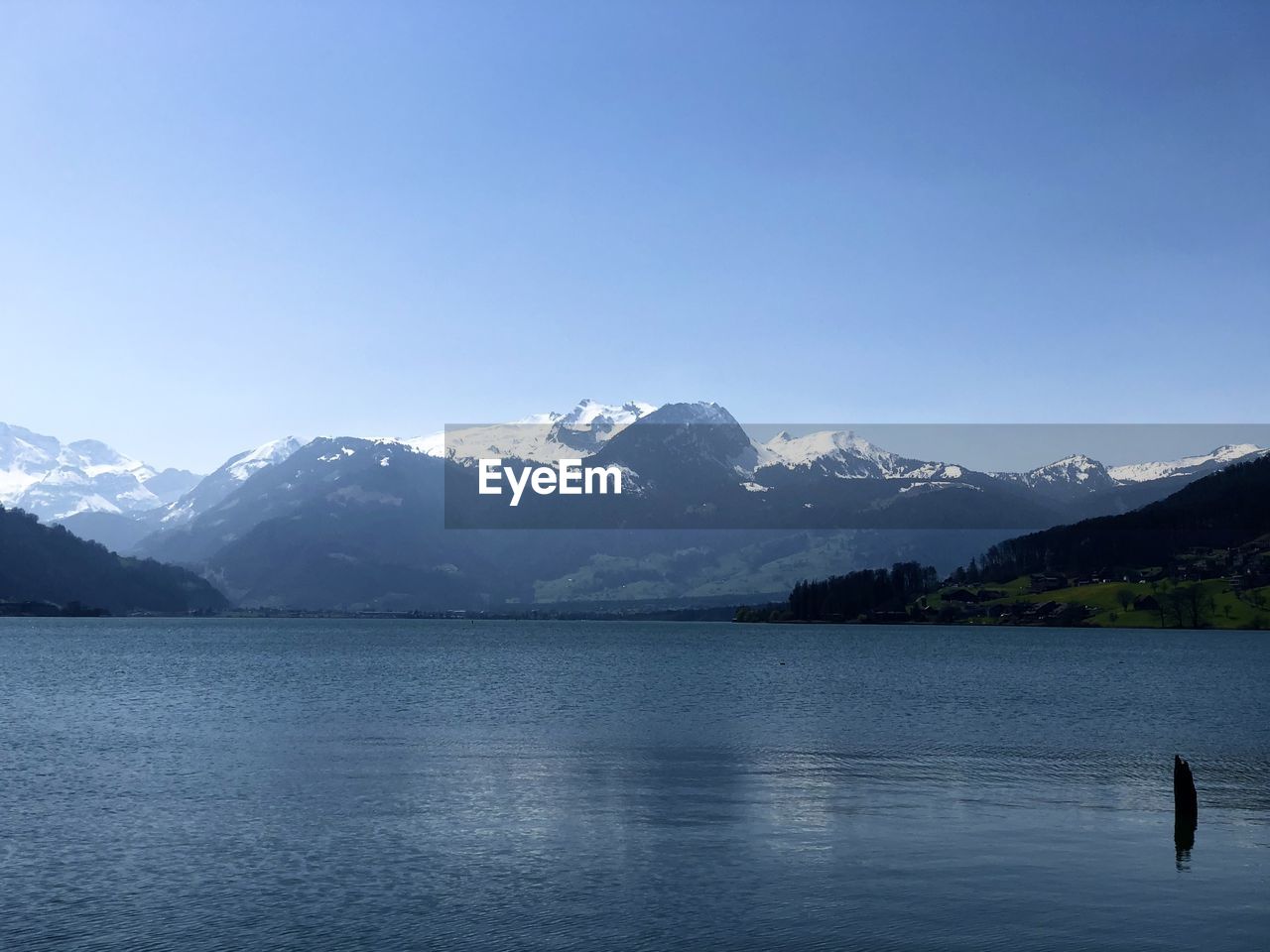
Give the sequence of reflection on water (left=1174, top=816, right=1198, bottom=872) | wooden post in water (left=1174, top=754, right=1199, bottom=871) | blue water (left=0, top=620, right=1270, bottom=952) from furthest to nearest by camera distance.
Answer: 1. wooden post in water (left=1174, top=754, right=1199, bottom=871)
2. reflection on water (left=1174, top=816, right=1198, bottom=872)
3. blue water (left=0, top=620, right=1270, bottom=952)

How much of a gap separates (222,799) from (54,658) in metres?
165

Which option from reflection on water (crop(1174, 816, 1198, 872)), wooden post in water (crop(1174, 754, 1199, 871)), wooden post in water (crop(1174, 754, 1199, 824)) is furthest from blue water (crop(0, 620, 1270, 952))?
wooden post in water (crop(1174, 754, 1199, 824))

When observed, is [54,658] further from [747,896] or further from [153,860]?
[747,896]

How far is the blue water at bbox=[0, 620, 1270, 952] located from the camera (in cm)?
3231

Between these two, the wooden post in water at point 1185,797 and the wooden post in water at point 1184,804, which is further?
the wooden post in water at point 1185,797

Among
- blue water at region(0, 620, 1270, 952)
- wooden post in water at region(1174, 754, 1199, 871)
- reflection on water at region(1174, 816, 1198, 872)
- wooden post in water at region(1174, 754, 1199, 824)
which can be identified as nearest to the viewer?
blue water at region(0, 620, 1270, 952)

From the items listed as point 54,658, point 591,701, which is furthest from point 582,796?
point 54,658

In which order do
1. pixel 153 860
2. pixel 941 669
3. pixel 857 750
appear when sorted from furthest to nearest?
pixel 941 669
pixel 857 750
pixel 153 860

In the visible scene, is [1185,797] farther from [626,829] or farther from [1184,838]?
[626,829]

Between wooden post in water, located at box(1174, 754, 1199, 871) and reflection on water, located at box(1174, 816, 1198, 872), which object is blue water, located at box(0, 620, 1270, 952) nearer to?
reflection on water, located at box(1174, 816, 1198, 872)

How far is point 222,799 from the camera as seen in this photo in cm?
5231

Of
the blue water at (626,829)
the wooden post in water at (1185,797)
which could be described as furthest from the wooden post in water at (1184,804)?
the blue water at (626,829)

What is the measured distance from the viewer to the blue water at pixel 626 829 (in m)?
32.3

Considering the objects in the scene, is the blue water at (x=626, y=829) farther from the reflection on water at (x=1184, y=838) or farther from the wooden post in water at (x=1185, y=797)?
the wooden post in water at (x=1185, y=797)
